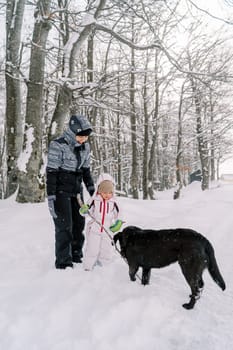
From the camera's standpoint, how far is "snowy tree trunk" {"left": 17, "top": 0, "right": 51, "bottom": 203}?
24.1 ft

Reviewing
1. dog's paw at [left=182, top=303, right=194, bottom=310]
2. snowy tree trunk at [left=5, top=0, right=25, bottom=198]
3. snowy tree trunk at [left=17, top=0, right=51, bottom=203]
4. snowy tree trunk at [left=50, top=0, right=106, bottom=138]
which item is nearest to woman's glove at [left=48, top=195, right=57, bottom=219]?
dog's paw at [left=182, top=303, right=194, bottom=310]

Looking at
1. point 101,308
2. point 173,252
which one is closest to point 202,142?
point 173,252

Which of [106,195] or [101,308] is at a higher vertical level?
[106,195]

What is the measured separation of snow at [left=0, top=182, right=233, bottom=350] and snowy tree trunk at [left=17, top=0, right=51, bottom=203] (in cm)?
274

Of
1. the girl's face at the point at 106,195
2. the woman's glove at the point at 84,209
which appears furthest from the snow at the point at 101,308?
the girl's face at the point at 106,195

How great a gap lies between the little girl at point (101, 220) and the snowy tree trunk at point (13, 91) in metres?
5.20

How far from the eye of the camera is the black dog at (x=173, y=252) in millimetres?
2869

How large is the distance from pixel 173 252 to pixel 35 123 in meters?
5.68

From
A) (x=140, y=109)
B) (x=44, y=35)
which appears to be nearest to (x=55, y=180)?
(x=44, y=35)

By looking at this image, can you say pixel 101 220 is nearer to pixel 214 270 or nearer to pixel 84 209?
pixel 84 209

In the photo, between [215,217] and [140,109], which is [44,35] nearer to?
[215,217]

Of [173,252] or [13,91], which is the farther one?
[13,91]

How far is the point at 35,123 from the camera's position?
7637 mm

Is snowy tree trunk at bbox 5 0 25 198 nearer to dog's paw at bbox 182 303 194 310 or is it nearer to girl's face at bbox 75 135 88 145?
girl's face at bbox 75 135 88 145
